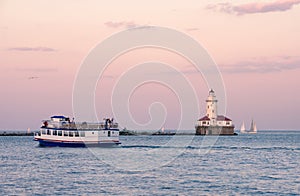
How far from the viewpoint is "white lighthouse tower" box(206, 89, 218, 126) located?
7539 inches

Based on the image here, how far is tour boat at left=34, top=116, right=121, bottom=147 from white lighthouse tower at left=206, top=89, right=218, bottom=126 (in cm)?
9169

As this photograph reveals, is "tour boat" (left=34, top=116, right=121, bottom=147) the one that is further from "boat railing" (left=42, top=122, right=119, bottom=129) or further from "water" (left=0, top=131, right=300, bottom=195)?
"water" (left=0, top=131, right=300, bottom=195)

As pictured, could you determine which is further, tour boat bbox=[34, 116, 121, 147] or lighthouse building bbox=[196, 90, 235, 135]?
lighthouse building bbox=[196, 90, 235, 135]

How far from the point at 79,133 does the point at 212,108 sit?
9593cm

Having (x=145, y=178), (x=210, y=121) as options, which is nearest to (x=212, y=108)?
(x=210, y=121)

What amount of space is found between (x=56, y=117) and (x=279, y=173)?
189 ft

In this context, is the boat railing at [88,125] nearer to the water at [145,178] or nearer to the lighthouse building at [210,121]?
the water at [145,178]

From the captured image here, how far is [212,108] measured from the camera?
191500mm

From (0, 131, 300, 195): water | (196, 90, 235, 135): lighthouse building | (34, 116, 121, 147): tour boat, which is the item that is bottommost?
(0, 131, 300, 195): water

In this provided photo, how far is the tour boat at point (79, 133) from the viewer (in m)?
100

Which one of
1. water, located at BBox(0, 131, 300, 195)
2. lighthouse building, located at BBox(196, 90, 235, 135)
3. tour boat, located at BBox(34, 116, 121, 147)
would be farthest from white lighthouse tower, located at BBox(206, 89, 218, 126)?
water, located at BBox(0, 131, 300, 195)

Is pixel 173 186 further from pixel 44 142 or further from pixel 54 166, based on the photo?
pixel 44 142

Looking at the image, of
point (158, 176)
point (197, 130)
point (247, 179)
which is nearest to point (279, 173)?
point (247, 179)

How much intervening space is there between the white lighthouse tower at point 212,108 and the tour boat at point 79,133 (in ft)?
301
